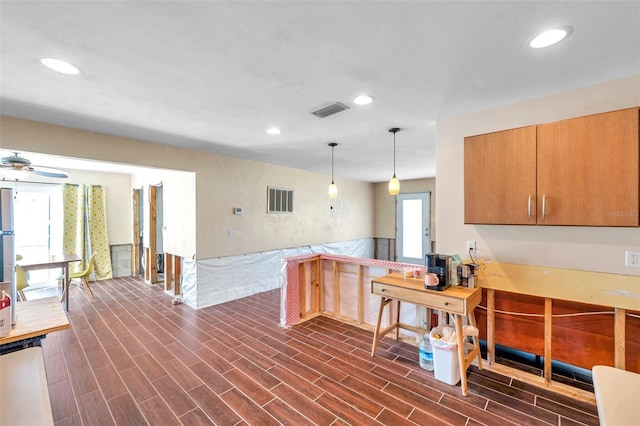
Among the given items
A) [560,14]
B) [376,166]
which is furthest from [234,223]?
[560,14]

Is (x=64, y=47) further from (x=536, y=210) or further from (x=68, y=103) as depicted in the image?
(x=536, y=210)

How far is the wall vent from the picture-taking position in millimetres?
5441

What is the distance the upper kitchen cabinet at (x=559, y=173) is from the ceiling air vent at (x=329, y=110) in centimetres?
123

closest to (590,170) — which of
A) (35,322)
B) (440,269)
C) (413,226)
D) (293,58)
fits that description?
(440,269)

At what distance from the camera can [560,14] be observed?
1.37m

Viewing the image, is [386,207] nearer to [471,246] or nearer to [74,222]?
[471,246]

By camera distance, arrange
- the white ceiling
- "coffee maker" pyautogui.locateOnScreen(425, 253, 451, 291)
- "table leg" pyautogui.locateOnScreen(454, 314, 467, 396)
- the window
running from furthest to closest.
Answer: the window, "coffee maker" pyautogui.locateOnScreen(425, 253, 451, 291), "table leg" pyautogui.locateOnScreen(454, 314, 467, 396), the white ceiling

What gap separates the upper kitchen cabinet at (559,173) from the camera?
1841 millimetres

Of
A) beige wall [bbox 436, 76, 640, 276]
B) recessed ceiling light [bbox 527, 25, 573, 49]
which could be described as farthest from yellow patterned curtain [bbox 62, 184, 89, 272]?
recessed ceiling light [bbox 527, 25, 573, 49]

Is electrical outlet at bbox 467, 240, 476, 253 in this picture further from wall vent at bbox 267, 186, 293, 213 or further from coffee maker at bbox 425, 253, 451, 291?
wall vent at bbox 267, 186, 293, 213

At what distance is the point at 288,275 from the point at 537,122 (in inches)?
124

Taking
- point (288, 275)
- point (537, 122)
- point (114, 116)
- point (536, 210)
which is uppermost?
point (114, 116)

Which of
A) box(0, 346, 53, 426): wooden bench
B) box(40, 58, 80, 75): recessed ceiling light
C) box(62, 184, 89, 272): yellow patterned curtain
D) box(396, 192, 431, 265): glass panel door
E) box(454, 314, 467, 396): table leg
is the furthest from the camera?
box(396, 192, 431, 265): glass panel door

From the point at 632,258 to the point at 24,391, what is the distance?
152 inches
